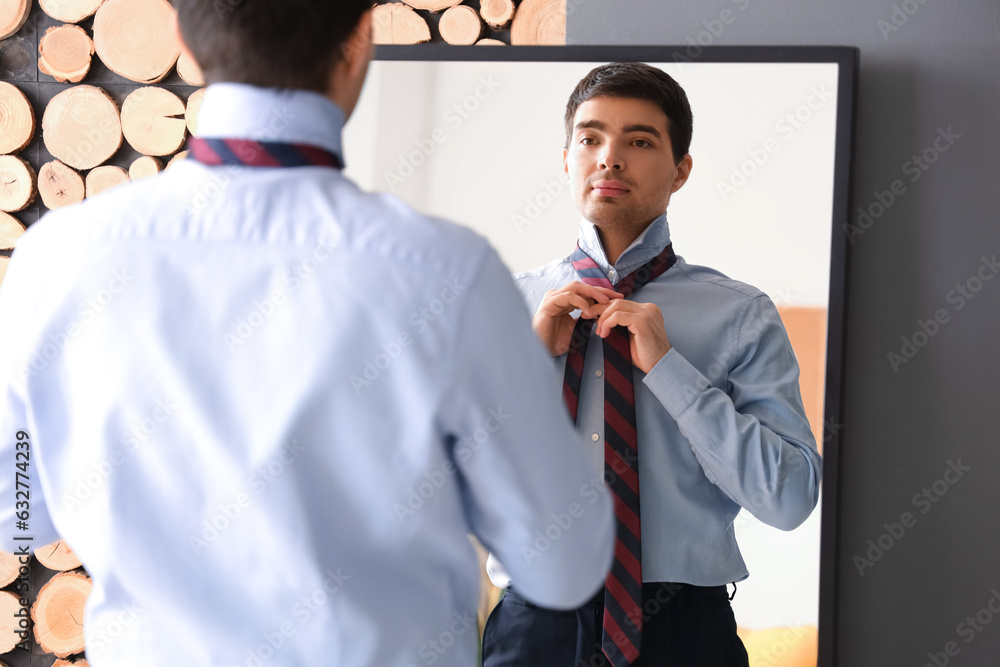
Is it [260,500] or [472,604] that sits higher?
[260,500]

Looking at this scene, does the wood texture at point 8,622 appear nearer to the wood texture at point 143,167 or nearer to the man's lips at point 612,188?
the wood texture at point 143,167

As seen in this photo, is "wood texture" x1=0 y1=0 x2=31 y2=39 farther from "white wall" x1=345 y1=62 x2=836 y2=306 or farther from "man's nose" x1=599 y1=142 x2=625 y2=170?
"man's nose" x1=599 y1=142 x2=625 y2=170

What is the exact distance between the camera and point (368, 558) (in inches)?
26.0

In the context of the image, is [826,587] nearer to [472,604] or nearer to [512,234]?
[512,234]

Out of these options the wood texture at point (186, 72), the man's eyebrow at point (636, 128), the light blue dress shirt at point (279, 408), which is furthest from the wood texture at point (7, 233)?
the light blue dress shirt at point (279, 408)

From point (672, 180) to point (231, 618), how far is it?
111cm

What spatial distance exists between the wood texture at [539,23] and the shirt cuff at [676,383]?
134cm

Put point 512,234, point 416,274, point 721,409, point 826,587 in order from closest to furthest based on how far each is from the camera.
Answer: point 416,274 → point 721,409 → point 826,587 → point 512,234

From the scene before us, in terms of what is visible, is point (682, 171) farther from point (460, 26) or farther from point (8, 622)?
point (8, 622)

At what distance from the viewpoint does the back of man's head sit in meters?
0.65

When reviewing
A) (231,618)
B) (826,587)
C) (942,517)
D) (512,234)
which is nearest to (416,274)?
(231,618)

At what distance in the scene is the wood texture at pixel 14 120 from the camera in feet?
7.95

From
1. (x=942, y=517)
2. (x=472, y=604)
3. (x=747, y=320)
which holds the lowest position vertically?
(x=942, y=517)

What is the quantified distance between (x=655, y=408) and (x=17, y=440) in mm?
929
